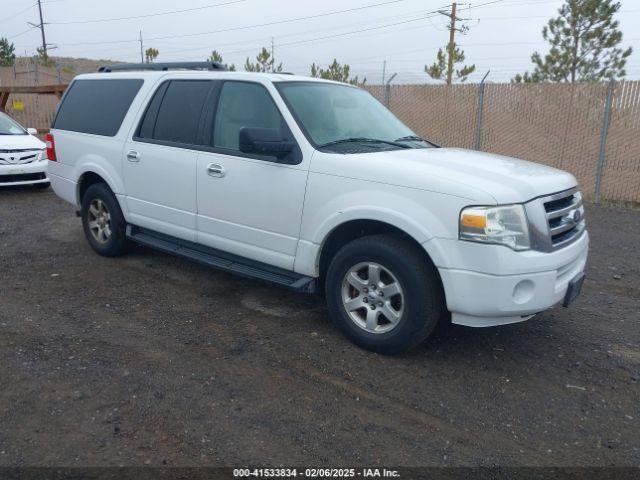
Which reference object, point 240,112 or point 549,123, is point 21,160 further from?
point 549,123

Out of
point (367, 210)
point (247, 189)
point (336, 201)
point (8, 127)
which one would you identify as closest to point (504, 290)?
point (367, 210)

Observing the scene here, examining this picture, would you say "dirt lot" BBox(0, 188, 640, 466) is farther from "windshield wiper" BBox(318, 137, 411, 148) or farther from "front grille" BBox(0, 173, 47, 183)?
"front grille" BBox(0, 173, 47, 183)

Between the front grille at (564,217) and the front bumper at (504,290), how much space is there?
149 mm

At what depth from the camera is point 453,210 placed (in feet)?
11.6

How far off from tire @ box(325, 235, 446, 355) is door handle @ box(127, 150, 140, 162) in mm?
2438

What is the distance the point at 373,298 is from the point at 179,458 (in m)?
1.71

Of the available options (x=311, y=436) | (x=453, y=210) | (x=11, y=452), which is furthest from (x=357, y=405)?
(x=11, y=452)

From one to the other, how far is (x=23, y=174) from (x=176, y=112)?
659 centimetres

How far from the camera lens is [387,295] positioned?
3916 millimetres

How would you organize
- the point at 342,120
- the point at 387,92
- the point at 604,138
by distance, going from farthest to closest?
the point at 387,92 → the point at 604,138 → the point at 342,120

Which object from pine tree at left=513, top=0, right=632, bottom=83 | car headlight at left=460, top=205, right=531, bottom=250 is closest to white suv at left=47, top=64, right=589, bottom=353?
car headlight at left=460, top=205, right=531, bottom=250

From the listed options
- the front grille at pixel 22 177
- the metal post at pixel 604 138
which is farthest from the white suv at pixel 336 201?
the metal post at pixel 604 138

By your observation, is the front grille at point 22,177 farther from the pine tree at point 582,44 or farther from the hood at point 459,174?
the pine tree at point 582,44

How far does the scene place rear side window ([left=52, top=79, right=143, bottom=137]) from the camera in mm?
5793
